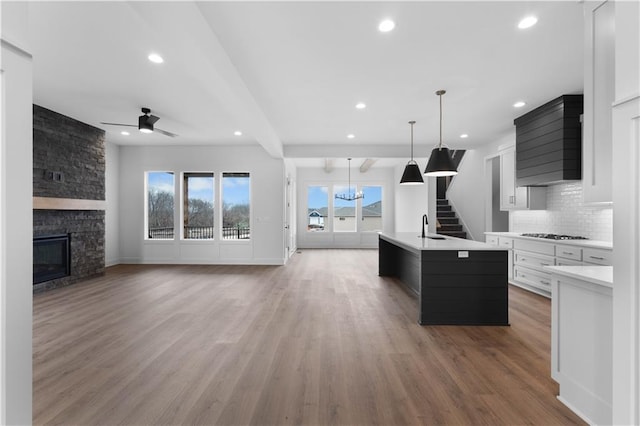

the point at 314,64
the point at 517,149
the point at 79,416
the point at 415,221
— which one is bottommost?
the point at 79,416

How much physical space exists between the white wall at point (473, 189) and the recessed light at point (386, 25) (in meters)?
4.35

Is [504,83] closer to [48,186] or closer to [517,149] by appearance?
[517,149]

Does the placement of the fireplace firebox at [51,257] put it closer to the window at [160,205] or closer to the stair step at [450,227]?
the window at [160,205]

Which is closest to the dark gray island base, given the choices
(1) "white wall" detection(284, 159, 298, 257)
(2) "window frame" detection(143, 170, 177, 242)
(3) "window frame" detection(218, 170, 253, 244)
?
(3) "window frame" detection(218, 170, 253, 244)

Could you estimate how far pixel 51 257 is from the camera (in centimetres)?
526

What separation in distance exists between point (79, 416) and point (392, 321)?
9.36 feet

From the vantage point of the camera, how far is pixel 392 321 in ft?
11.8

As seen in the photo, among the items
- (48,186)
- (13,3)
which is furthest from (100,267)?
(13,3)

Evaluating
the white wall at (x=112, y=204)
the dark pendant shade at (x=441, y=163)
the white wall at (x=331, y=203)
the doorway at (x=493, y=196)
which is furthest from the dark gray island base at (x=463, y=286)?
the white wall at (x=331, y=203)

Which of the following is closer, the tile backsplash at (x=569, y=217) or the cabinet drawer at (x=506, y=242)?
the tile backsplash at (x=569, y=217)

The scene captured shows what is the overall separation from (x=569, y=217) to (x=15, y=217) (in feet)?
20.8

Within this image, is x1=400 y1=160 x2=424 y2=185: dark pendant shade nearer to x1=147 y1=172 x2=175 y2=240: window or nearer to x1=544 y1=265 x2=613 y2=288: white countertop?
x1=544 y1=265 x2=613 y2=288: white countertop

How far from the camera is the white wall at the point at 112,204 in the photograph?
24.0ft

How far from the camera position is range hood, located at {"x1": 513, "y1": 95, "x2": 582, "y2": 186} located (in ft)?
14.1
